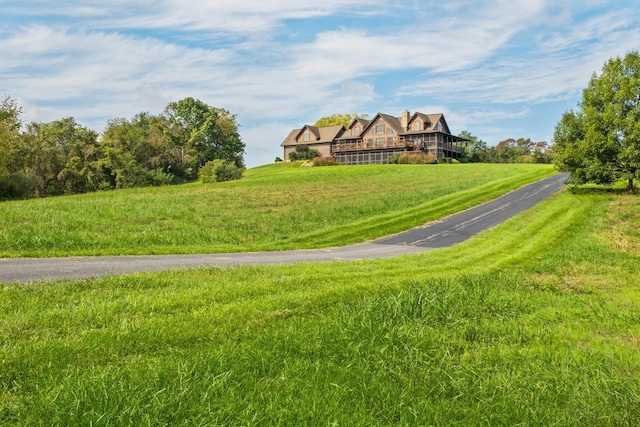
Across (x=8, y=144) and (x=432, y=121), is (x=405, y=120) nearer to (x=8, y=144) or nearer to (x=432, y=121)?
(x=432, y=121)

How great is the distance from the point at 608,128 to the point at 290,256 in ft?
82.3

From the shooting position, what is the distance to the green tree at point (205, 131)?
77.6 meters

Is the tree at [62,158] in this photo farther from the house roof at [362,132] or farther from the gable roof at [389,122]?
the gable roof at [389,122]

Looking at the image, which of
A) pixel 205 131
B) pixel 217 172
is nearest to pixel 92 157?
pixel 217 172

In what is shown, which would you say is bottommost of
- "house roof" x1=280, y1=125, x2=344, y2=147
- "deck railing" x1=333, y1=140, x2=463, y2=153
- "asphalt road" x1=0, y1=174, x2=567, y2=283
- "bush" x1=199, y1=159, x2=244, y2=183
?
"asphalt road" x1=0, y1=174, x2=567, y2=283

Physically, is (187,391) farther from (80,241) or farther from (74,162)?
(74,162)

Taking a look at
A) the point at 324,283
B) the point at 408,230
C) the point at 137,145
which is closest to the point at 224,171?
the point at 137,145

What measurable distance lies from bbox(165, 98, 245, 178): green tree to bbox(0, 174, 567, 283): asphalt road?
191ft

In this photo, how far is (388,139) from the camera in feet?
277

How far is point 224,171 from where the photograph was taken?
61156mm

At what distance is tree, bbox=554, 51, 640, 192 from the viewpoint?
2766 cm

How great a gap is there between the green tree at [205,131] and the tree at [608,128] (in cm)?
5950

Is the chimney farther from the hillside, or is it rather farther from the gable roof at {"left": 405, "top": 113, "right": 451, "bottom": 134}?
the hillside

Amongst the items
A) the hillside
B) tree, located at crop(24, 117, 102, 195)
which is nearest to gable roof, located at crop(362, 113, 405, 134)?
tree, located at crop(24, 117, 102, 195)
